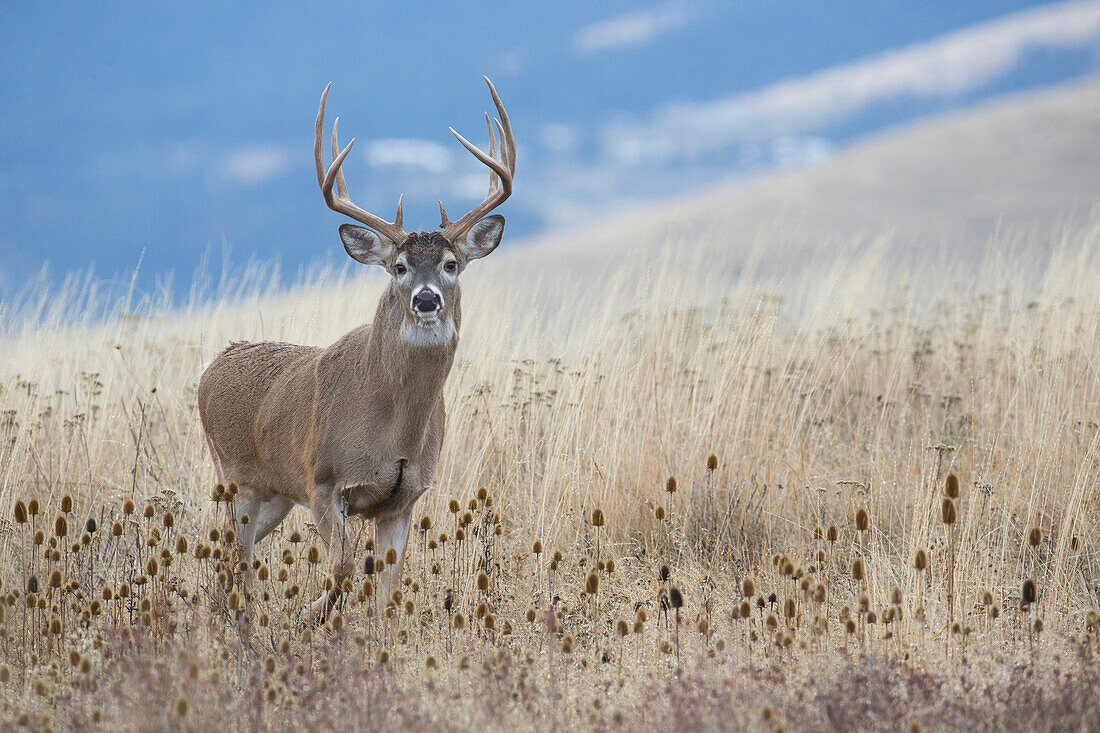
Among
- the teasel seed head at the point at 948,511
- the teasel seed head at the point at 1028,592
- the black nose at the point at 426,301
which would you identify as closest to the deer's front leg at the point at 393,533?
the black nose at the point at 426,301

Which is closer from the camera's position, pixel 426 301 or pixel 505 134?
pixel 426 301

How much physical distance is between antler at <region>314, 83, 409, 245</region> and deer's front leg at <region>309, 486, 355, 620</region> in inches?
49.2

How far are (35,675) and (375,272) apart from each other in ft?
28.7

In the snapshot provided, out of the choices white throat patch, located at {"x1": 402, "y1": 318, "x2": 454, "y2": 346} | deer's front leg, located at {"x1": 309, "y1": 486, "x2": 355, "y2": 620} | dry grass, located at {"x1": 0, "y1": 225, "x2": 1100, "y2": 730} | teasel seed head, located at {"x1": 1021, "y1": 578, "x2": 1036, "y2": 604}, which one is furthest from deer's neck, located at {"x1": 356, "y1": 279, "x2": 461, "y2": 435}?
teasel seed head, located at {"x1": 1021, "y1": 578, "x2": 1036, "y2": 604}

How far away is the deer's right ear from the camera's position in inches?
193

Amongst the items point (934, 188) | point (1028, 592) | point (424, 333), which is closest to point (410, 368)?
point (424, 333)

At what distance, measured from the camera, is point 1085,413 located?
6.79 metres

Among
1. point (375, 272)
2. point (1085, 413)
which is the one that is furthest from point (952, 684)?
point (375, 272)

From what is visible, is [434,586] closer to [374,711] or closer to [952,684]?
[374,711]

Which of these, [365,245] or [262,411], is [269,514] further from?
[365,245]

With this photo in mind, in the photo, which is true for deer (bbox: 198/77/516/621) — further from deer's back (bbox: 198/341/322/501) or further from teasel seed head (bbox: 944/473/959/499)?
teasel seed head (bbox: 944/473/959/499)

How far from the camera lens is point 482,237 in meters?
5.10

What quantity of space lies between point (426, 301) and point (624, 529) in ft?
7.42

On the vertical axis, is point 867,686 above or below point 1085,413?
below
